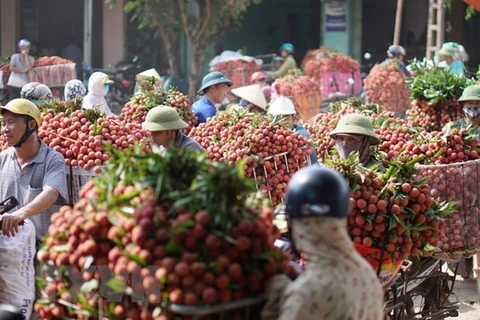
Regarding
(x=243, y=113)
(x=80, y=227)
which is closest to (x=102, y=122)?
(x=243, y=113)

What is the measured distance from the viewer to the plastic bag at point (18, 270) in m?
6.06

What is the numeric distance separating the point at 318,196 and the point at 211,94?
6557 millimetres

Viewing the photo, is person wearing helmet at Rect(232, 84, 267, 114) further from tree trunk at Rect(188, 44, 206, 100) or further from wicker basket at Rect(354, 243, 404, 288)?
tree trunk at Rect(188, 44, 206, 100)

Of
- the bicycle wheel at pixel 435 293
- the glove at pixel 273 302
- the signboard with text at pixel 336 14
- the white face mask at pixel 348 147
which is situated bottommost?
the bicycle wheel at pixel 435 293

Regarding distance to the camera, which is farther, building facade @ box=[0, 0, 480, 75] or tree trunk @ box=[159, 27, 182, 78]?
building facade @ box=[0, 0, 480, 75]

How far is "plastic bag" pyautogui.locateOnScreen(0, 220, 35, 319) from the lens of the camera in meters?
6.06

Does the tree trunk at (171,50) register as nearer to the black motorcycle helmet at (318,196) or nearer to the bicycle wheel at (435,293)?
the bicycle wheel at (435,293)

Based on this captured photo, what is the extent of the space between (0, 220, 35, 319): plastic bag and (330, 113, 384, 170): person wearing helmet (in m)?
2.32

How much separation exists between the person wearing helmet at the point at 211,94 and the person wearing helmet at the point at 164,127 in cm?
262

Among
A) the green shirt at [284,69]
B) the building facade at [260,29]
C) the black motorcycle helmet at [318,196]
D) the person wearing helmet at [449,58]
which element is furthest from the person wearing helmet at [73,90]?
the building facade at [260,29]

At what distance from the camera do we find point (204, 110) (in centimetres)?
975

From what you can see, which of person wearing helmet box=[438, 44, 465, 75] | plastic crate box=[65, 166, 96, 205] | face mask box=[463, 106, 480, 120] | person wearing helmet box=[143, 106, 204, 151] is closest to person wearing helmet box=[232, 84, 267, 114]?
face mask box=[463, 106, 480, 120]

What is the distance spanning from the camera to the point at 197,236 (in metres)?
3.62

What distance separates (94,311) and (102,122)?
3505mm
